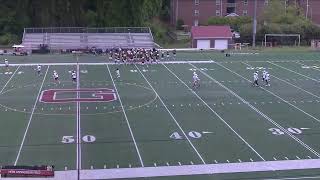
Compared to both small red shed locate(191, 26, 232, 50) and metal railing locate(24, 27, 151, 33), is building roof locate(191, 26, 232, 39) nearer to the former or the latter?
small red shed locate(191, 26, 232, 50)

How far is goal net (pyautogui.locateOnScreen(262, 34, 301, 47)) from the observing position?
47906 mm

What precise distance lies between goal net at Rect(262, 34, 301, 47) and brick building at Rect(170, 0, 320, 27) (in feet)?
39.8

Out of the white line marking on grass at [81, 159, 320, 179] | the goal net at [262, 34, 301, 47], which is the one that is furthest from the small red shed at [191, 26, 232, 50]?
the white line marking on grass at [81, 159, 320, 179]

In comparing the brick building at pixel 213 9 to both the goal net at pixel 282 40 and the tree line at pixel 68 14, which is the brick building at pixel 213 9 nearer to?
the tree line at pixel 68 14

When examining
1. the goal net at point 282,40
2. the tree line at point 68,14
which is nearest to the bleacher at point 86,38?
the tree line at point 68,14

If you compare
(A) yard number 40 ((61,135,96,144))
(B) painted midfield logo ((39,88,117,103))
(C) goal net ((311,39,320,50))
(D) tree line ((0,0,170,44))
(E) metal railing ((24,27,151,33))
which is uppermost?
(D) tree line ((0,0,170,44))

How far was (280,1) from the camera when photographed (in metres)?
56.6

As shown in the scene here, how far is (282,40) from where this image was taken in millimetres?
48156

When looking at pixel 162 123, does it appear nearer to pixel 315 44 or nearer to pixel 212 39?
pixel 212 39

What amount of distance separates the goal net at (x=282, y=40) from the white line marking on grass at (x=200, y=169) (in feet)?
111

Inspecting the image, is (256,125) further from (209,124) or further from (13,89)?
(13,89)

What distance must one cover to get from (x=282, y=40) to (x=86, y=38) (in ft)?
55.3

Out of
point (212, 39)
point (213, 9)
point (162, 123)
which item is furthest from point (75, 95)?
point (213, 9)

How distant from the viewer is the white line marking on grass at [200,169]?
14.1 meters
